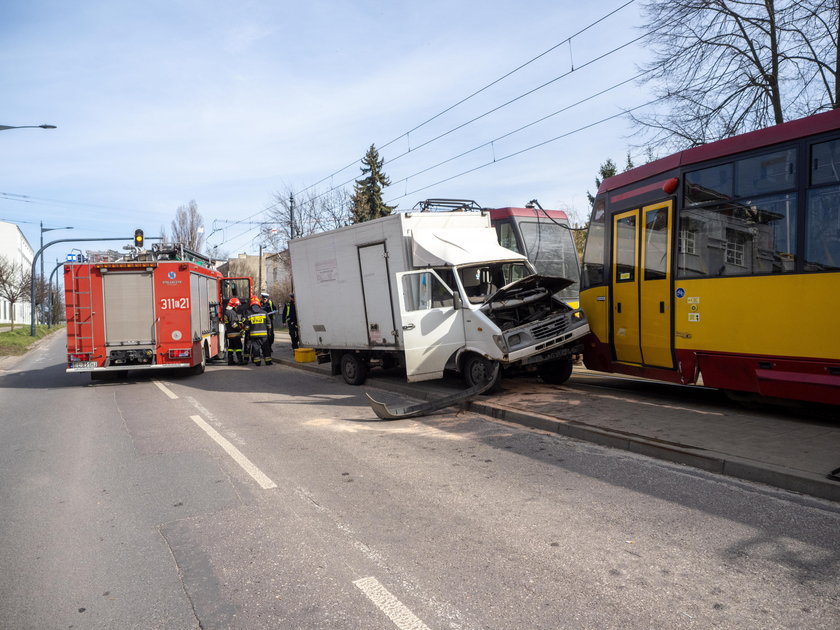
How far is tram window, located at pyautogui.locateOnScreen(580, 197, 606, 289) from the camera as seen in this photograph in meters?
9.66

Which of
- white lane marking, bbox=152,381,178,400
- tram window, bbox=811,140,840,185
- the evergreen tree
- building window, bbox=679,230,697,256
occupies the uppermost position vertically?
the evergreen tree

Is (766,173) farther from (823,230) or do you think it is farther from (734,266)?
(734,266)

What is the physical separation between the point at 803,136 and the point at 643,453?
3.88 m

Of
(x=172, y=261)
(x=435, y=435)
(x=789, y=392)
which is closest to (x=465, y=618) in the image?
(x=435, y=435)

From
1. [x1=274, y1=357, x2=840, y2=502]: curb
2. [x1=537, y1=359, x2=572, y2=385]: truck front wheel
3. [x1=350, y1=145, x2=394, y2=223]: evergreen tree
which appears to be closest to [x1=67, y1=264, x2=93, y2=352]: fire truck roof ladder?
[x1=274, y1=357, x2=840, y2=502]: curb

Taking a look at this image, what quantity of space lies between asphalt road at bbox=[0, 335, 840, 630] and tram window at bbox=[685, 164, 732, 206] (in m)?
3.62

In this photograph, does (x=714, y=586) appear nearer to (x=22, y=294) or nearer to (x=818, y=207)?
(x=818, y=207)

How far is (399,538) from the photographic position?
168 inches

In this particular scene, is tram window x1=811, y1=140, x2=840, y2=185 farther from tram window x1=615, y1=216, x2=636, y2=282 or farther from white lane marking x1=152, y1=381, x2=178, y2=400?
white lane marking x1=152, y1=381, x2=178, y2=400

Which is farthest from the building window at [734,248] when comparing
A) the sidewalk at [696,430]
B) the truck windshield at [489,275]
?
the truck windshield at [489,275]

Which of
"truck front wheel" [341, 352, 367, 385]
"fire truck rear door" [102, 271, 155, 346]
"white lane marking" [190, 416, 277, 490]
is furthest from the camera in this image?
"fire truck rear door" [102, 271, 155, 346]

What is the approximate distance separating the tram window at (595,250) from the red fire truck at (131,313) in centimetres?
909

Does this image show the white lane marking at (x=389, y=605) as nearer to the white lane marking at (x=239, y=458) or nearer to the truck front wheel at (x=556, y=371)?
the white lane marking at (x=239, y=458)

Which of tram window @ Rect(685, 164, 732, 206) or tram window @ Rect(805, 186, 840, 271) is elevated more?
tram window @ Rect(685, 164, 732, 206)
